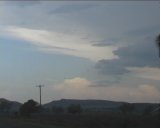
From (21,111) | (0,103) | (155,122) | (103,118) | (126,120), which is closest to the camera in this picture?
(155,122)

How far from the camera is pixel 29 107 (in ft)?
365

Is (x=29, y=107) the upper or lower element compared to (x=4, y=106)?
lower

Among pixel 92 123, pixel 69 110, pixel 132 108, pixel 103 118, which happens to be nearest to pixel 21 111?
pixel 69 110

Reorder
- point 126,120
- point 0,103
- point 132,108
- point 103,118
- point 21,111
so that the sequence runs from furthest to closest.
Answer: point 0,103
point 132,108
point 21,111
point 103,118
point 126,120

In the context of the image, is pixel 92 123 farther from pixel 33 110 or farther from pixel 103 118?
pixel 33 110

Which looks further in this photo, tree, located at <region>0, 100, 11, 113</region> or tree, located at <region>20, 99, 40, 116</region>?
tree, located at <region>0, 100, 11, 113</region>

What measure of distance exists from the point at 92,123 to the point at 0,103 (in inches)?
4857

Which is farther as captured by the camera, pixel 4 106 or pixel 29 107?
pixel 4 106

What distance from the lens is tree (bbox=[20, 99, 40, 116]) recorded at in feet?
358

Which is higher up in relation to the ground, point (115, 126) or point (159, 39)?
point (159, 39)

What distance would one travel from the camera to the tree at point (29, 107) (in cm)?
10912

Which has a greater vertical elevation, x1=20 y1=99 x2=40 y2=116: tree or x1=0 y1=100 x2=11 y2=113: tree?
x1=0 y1=100 x2=11 y2=113: tree

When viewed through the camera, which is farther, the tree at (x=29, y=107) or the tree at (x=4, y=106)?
the tree at (x=4, y=106)

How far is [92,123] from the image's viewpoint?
5669 centimetres
